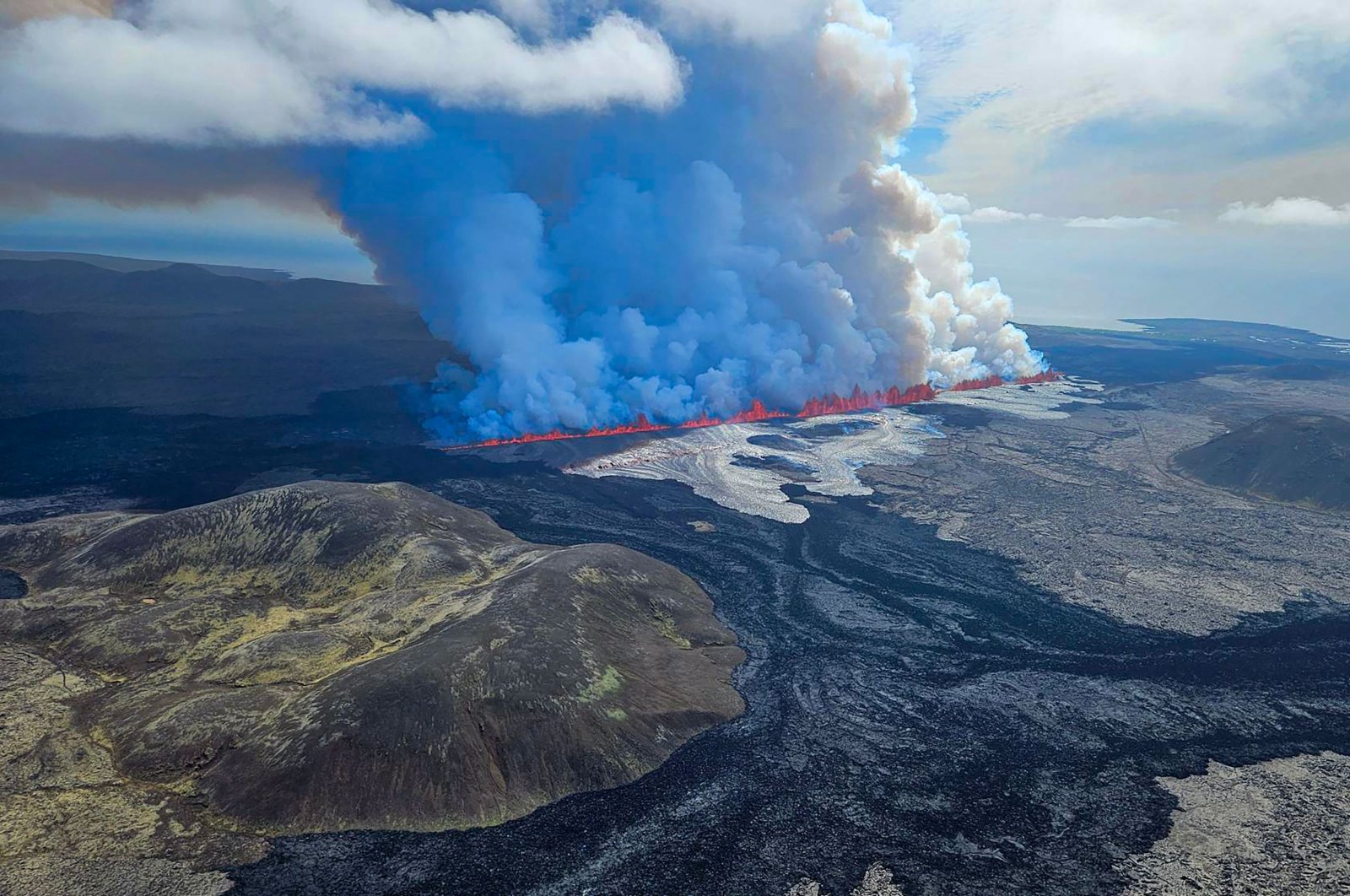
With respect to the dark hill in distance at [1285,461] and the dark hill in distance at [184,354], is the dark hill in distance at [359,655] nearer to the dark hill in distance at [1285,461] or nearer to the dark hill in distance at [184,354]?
the dark hill in distance at [184,354]

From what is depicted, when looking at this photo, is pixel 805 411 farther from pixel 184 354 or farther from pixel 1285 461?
pixel 184 354

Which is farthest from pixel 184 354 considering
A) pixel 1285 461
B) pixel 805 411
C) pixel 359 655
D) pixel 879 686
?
pixel 1285 461

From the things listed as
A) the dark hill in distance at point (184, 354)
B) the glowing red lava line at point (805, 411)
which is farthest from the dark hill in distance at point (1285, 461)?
the dark hill in distance at point (184, 354)

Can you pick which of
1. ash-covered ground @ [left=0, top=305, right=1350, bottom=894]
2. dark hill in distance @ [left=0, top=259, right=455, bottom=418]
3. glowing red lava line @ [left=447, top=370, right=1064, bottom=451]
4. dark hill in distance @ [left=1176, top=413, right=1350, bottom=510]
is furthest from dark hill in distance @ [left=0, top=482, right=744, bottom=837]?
dark hill in distance @ [left=1176, top=413, right=1350, bottom=510]

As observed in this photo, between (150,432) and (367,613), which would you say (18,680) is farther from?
(150,432)

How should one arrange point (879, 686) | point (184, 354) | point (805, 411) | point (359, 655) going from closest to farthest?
point (359, 655), point (879, 686), point (805, 411), point (184, 354)

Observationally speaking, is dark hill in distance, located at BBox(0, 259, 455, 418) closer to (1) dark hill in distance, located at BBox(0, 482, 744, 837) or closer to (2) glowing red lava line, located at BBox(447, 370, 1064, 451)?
(2) glowing red lava line, located at BBox(447, 370, 1064, 451)
